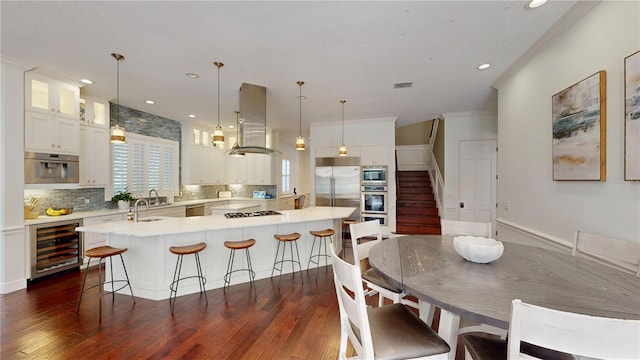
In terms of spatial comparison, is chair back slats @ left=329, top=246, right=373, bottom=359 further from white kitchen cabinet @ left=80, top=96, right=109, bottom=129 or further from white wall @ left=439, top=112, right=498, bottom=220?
white kitchen cabinet @ left=80, top=96, right=109, bottom=129

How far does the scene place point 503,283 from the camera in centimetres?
131

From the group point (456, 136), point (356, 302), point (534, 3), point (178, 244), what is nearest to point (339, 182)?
point (456, 136)

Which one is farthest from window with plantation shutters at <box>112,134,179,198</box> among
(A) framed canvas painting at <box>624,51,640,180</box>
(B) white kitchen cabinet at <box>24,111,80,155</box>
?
(A) framed canvas painting at <box>624,51,640,180</box>

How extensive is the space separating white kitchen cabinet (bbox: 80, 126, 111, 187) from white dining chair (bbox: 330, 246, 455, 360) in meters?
4.98

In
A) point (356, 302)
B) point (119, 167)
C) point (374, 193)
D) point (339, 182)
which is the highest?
point (119, 167)

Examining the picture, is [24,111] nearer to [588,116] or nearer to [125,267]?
[125,267]

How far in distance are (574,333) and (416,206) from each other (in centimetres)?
629

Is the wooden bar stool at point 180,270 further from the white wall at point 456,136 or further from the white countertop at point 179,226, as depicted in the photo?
the white wall at point 456,136

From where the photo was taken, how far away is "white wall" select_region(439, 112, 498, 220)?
5.20 metres

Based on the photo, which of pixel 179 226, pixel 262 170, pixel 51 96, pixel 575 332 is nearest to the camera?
pixel 575 332

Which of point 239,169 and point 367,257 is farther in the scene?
point 239,169

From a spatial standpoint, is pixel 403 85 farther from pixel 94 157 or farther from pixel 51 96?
pixel 94 157

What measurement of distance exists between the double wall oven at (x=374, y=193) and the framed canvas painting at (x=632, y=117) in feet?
13.6

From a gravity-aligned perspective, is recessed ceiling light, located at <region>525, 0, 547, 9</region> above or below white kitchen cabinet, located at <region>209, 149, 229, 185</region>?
above
